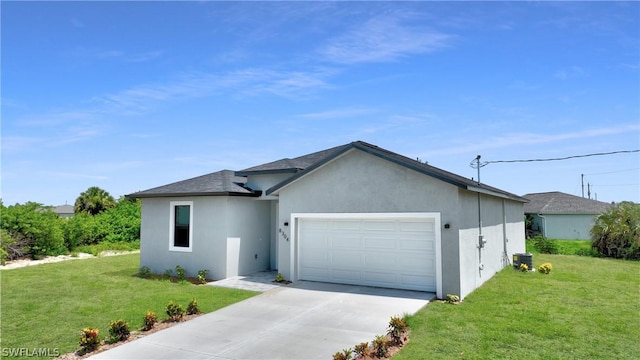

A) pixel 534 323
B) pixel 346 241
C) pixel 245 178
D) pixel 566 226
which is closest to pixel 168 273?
pixel 245 178

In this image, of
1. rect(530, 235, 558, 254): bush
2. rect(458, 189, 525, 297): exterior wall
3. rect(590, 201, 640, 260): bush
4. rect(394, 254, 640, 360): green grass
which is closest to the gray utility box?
rect(458, 189, 525, 297): exterior wall

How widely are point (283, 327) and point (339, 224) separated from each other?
5.18 meters

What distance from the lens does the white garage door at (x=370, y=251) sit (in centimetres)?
1127

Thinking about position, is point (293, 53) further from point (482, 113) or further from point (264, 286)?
point (482, 113)

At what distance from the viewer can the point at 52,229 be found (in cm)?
2222

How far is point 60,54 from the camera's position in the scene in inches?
540

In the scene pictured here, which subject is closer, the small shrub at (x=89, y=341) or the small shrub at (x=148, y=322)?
the small shrub at (x=89, y=341)

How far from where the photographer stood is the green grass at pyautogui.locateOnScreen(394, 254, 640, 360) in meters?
6.53

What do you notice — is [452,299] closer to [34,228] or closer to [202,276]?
[202,276]

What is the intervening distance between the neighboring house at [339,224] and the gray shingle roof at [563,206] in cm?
2020

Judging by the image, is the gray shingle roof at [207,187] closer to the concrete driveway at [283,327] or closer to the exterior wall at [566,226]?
the concrete driveway at [283,327]

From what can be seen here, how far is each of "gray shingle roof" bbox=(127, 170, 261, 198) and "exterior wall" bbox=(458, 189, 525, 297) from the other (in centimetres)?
806

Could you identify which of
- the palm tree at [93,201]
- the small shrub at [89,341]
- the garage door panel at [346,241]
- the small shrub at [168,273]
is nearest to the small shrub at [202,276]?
the small shrub at [168,273]

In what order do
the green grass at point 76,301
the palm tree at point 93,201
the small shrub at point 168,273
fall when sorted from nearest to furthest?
1. the green grass at point 76,301
2. the small shrub at point 168,273
3. the palm tree at point 93,201
